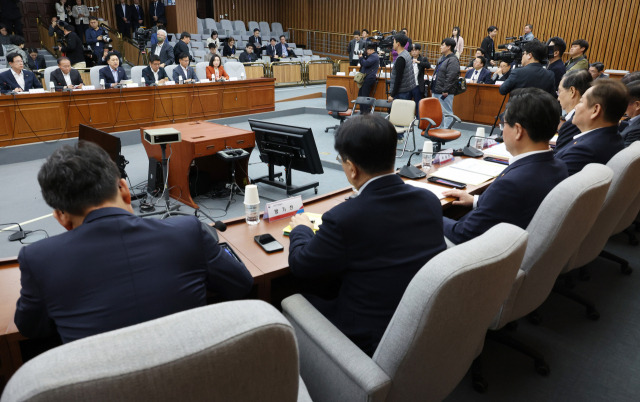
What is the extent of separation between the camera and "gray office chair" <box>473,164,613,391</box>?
1.55m

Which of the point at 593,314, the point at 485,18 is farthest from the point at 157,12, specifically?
the point at 593,314

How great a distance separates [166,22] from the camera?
1251 centimetres

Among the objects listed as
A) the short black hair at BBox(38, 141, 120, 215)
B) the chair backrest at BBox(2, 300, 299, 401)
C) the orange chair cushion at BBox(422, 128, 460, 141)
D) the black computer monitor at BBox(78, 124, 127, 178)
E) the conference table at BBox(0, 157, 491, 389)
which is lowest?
the orange chair cushion at BBox(422, 128, 460, 141)

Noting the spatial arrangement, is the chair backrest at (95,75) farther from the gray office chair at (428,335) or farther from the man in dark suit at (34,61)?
the gray office chair at (428,335)

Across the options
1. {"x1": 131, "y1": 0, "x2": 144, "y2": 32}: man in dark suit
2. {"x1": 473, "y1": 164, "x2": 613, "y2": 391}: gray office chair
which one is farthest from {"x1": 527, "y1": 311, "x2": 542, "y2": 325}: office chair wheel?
{"x1": 131, "y1": 0, "x2": 144, "y2": 32}: man in dark suit

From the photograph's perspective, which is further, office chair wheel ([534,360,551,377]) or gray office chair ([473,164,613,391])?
office chair wheel ([534,360,551,377])

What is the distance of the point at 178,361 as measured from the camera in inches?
25.2

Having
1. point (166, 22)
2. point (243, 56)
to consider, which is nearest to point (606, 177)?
point (243, 56)

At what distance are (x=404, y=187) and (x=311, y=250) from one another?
373 millimetres

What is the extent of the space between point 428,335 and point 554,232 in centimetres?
81

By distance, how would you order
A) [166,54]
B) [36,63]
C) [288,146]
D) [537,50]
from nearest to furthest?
1. [288,146]
2. [537,50]
3. [36,63]
4. [166,54]

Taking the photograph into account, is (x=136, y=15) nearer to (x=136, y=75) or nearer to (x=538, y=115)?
(x=136, y=75)

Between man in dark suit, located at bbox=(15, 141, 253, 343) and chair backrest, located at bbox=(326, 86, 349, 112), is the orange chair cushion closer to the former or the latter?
chair backrest, located at bbox=(326, 86, 349, 112)

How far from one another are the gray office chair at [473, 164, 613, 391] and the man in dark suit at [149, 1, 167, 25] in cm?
1301
